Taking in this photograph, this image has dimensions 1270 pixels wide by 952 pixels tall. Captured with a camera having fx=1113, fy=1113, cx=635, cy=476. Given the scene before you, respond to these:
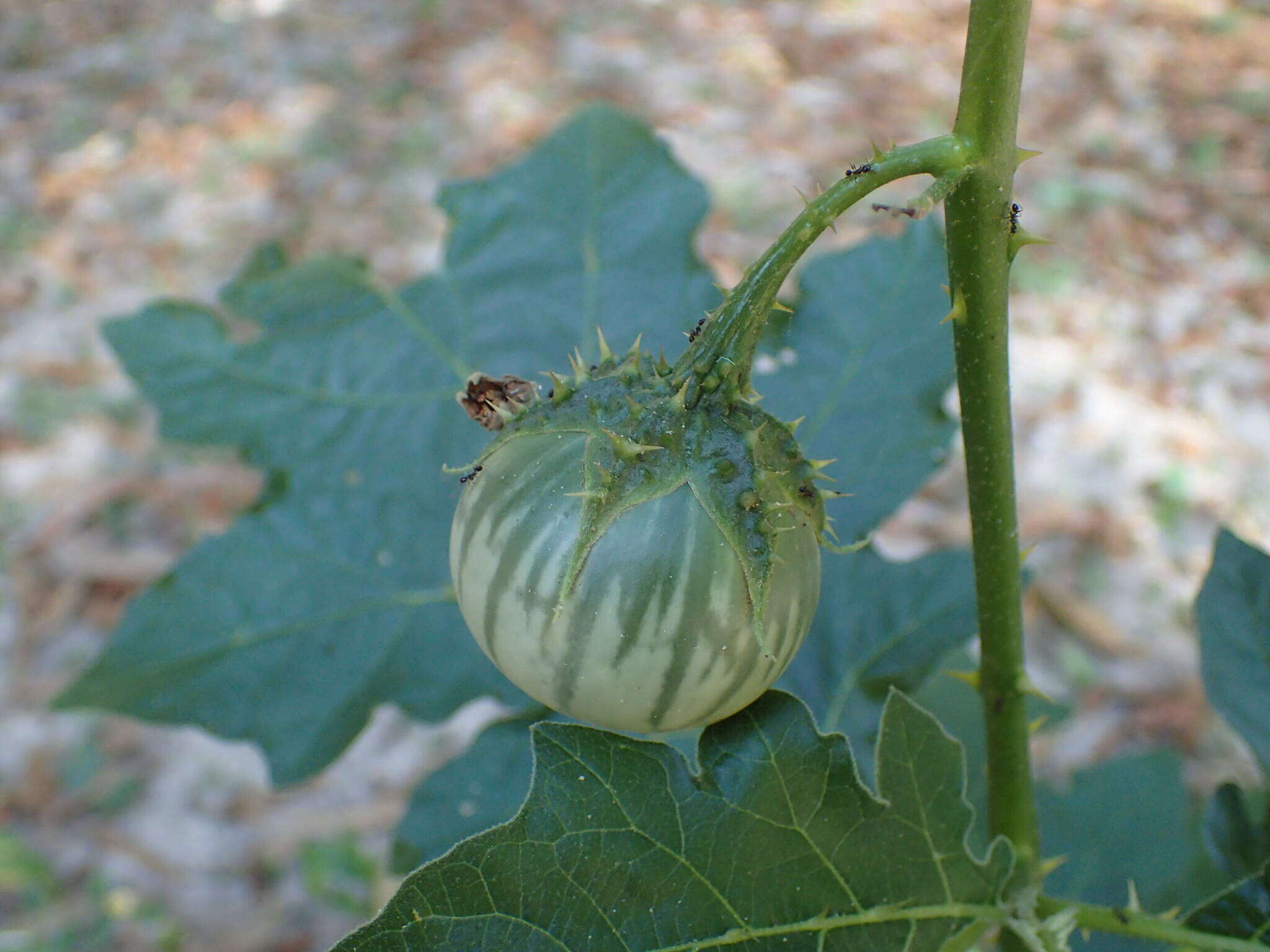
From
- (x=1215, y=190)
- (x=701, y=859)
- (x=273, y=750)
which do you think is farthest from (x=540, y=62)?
(x=701, y=859)

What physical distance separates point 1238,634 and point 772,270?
0.80 meters

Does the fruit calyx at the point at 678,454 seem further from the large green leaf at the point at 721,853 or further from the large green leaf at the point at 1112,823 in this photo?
the large green leaf at the point at 1112,823

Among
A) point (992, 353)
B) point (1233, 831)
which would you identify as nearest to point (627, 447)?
point (992, 353)

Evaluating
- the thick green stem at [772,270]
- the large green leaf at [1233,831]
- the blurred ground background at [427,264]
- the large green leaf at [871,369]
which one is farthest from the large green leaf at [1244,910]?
the blurred ground background at [427,264]

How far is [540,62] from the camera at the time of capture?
5188 millimetres

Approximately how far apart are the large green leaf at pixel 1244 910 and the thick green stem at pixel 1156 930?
18 millimetres

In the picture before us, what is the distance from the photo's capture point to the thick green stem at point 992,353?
33.1 inches

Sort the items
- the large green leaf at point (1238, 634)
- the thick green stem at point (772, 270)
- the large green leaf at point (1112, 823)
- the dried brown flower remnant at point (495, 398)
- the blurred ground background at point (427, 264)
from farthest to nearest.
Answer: the blurred ground background at point (427, 264), the large green leaf at point (1112, 823), the large green leaf at point (1238, 634), the dried brown flower remnant at point (495, 398), the thick green stem at point (772, 270)

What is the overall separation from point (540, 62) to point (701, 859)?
4.82 meters

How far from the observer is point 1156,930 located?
41.4 inches

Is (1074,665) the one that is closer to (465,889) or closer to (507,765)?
(507,765)

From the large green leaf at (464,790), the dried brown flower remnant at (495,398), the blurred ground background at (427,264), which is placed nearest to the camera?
the dried brown flower remnant at (495,398)

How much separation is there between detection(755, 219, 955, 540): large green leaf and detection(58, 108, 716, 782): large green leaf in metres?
0.18

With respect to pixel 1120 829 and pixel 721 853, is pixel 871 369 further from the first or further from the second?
pixel 1120 829
